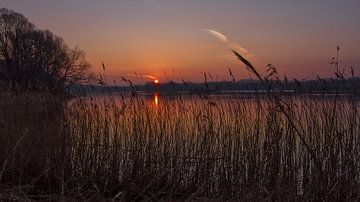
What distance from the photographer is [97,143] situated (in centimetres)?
681

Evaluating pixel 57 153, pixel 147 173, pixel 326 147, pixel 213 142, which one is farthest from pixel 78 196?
pixel 326 147

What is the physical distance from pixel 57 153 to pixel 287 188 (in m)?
3.46

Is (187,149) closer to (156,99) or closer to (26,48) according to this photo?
(156,99)

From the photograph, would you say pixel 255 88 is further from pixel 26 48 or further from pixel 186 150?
pixel 26 48

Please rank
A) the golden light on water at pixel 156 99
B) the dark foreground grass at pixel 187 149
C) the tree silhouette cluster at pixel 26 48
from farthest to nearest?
the tree silhouette cluster at pixel 26 48
the golden light on water at pixel 156 99
the dark foreground grass at pixel 187 149

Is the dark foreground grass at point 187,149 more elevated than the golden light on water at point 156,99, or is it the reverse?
the golden light on water at point 156,99

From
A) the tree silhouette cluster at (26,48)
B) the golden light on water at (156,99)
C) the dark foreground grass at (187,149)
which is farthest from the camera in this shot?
the tree silhouette cluster at (26,48)

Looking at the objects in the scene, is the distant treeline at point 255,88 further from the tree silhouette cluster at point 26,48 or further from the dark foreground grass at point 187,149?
the tree silhouette cluster at point 26,48

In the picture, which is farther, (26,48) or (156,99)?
(26,48)

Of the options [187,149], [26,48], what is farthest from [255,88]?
[26,48]

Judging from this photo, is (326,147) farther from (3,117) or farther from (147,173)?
(3,117)

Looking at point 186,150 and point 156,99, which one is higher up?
point 156,99

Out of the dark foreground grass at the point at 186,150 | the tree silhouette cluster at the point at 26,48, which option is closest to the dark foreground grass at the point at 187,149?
the dark foreground grass at the point at 186,150

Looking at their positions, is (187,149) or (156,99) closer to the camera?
(187,149)
